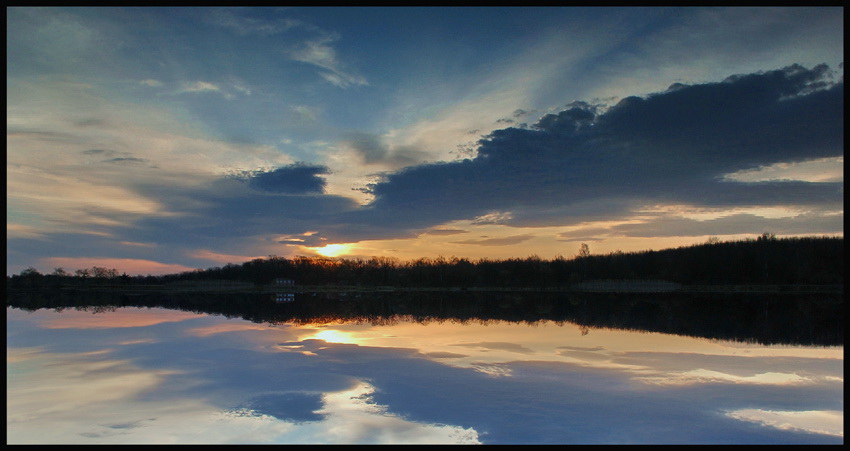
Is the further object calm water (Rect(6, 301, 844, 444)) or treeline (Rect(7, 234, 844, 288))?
treeline (Rect(7, 234, 844, 288))

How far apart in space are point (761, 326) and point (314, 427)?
21209 mm

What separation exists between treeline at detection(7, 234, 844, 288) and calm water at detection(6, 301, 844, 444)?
87.4m

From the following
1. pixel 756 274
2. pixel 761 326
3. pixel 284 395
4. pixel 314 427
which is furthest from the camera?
pixel 756 274

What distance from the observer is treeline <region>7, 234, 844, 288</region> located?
292 ft

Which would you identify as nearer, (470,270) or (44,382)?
(44,382)

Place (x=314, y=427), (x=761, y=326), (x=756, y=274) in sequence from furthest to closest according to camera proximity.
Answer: (x=756, y=274)
(x=761, y=326)
(x=314, y=427)

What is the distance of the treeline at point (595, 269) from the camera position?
3506 inches

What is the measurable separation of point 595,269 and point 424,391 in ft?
339

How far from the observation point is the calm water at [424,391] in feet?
23.5

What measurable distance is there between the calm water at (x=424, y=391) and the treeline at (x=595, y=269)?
287 ft

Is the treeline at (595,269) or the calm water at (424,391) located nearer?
the calm water at (424,391)

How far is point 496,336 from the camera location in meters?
17.7

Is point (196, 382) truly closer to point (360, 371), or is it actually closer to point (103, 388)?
point (103, 388)

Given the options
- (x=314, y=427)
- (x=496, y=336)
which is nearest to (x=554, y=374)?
(x=314, y=427)
